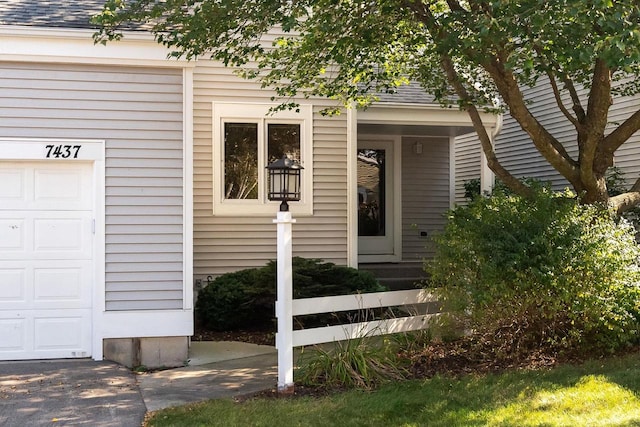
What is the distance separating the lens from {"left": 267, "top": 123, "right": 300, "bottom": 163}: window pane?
977 centimetres

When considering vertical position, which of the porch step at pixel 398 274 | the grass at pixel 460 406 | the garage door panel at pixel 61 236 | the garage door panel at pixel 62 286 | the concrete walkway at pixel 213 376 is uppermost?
the garage door panel at pixel 61 236

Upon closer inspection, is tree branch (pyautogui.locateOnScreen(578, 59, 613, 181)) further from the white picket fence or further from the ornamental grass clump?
the ornamental grass clump

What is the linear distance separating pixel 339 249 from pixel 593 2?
5.73 m

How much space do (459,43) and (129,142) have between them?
375cm

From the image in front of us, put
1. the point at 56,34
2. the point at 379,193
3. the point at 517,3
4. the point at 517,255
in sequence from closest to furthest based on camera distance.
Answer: the point at 517,3 → the point at 517,255 → the point at 56,34 → the point at 379,193

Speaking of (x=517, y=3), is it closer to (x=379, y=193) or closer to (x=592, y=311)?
(x=592, y=311)

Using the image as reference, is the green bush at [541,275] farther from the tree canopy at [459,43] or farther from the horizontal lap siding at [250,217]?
the horizontal lap siding at [250,217]

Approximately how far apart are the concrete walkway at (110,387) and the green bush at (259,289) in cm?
119

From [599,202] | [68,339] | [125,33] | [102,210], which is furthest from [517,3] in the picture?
[68,339]

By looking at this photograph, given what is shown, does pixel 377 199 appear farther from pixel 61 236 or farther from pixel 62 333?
pixel 62 333

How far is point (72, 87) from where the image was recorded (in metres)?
7.25

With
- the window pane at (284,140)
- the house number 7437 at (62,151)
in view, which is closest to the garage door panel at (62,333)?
the house number 7437 at (62,151)

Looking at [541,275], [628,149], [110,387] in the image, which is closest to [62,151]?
[110,387]

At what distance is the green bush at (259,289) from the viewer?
8.92 metres
